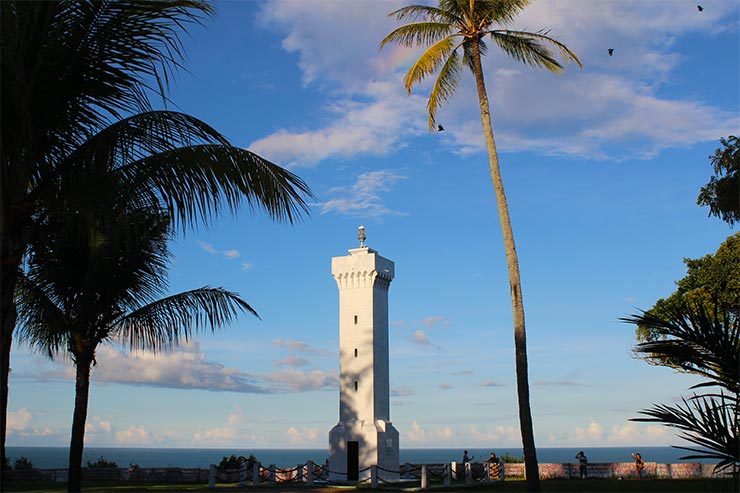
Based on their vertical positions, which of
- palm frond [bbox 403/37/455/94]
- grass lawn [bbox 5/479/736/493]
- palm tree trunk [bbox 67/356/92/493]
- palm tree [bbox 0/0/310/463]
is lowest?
grass lawn [bbox 5/479/736/493]

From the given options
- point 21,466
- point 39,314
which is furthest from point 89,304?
point 21,466

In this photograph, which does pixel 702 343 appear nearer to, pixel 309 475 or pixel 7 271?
pixel 7 271

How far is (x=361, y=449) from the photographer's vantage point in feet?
128

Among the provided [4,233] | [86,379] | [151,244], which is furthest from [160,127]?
[86,379]

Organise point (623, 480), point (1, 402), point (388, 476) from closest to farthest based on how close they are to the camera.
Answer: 1. point (1, 402)
2. point (623, 480)
3. point (388, 476)

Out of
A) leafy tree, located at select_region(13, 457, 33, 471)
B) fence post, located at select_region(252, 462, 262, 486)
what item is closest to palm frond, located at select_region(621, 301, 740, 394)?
fence post, located at select_region(252, 462, 262, 486)

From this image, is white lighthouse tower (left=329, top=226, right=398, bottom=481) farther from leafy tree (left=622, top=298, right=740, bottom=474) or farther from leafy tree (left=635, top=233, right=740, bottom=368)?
leafy tree (left=622, top=298, right=740, bottom=474)

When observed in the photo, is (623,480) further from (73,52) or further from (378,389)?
(73,52)

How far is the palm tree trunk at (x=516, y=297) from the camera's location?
21.9 meters

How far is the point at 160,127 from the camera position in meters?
11.2

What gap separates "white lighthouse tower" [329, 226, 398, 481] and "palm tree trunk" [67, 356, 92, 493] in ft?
56.9

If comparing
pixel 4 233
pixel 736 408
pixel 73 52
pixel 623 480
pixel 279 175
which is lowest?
pixel 623 480

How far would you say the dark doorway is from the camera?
127 feet

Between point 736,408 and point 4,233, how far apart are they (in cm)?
874
